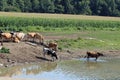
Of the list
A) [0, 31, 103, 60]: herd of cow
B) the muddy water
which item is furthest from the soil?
the muddy water

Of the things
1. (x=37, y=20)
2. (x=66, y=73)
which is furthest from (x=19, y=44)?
(x=37, y=20)

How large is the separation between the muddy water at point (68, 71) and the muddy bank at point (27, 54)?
0.99 m

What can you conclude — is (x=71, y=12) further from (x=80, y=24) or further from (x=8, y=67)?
(x=8, y=67)

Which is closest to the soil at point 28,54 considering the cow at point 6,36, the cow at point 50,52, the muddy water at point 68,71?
the cow at point 50,52

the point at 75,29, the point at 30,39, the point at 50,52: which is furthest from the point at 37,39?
the point at 75,29

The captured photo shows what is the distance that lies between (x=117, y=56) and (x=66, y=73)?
11.5 metres

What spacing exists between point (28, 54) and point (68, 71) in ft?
17.9

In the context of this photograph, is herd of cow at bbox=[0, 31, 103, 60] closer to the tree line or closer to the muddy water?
the muddy water

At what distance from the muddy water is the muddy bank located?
99 cm

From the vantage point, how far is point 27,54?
33.8m

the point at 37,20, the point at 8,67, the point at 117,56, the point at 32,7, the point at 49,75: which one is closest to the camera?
the point at 49,75

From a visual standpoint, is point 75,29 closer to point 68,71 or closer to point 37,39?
point 37,39

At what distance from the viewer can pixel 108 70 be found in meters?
30.5

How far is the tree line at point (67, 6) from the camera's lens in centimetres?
10681
